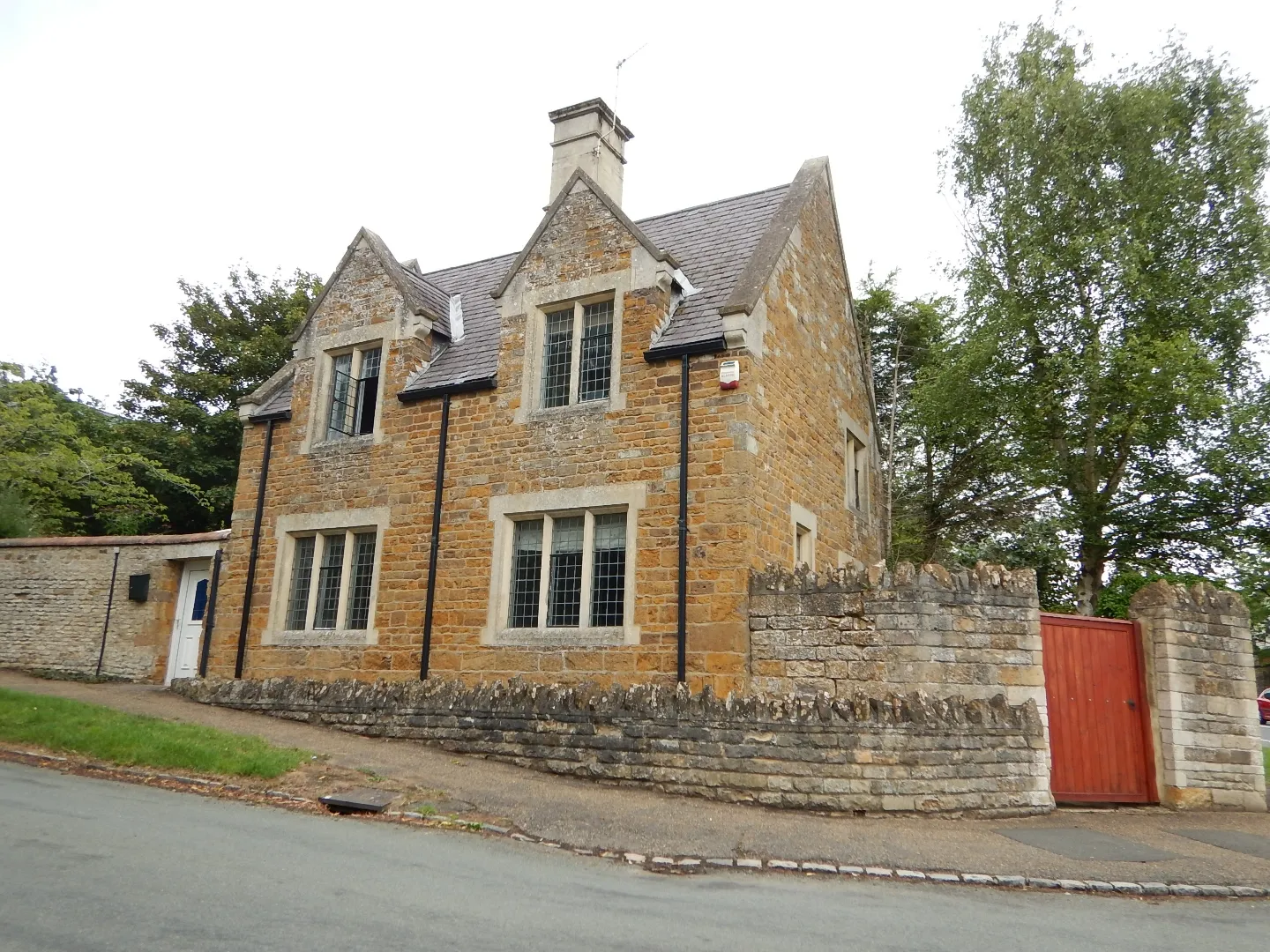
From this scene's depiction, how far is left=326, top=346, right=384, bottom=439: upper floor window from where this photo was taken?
53.0ft

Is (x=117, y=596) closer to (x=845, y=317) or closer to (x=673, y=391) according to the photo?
(x=673, y=391)

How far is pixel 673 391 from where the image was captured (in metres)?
12.8

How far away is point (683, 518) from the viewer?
1214 cm

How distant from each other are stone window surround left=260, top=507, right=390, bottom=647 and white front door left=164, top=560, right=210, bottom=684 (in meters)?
2.36

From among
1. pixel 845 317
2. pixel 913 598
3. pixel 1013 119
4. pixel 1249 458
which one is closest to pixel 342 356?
pixel 845 317

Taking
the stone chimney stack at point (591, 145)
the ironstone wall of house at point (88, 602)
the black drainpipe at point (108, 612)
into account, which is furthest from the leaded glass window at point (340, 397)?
the black drainpipe at point (108, 612)

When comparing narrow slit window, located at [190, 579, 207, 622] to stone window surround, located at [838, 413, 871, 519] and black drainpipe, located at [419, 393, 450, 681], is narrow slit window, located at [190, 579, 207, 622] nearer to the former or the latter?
black drainpipe, located at [419, 393, 450, 681]

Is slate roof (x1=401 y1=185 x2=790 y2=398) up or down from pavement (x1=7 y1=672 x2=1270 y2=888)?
up

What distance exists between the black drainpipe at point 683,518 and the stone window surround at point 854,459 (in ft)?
14.8

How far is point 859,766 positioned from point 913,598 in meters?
2.20

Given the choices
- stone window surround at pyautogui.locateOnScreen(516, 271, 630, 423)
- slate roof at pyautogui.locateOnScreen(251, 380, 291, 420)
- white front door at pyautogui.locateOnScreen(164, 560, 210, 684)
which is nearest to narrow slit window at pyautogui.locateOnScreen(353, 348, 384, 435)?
slate roof at pyautogui.locateOnScreen(251, 380, 291, 420)

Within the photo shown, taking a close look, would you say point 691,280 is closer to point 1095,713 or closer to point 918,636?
point 918,636

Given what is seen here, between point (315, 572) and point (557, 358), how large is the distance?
557 centimetres

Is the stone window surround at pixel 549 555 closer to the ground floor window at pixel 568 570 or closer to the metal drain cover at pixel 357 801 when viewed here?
the ground floor window at pixel 568 570
